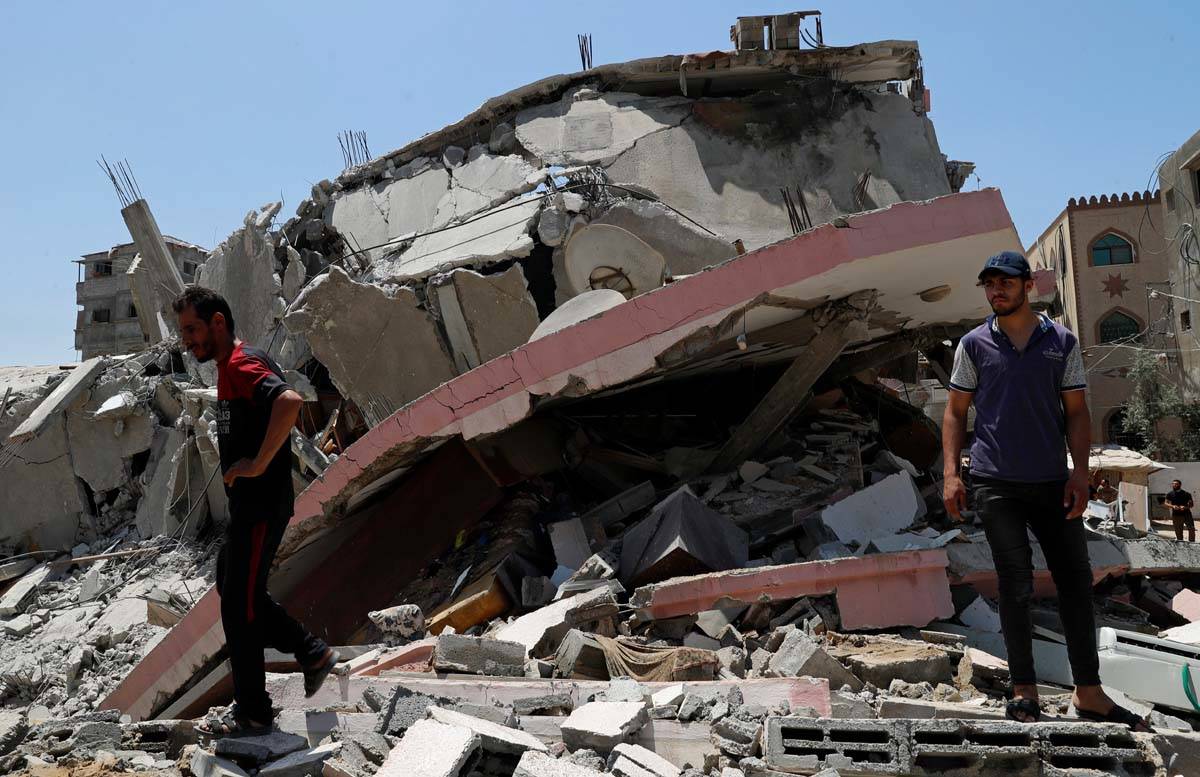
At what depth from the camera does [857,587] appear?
4.43m

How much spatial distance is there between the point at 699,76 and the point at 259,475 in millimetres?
9279

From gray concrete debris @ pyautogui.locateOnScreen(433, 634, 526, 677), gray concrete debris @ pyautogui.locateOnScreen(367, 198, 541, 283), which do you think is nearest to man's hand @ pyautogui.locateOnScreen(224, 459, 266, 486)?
gray concrete debris @ pyautogui.locateOnScreen(433, 634, 526, 677)

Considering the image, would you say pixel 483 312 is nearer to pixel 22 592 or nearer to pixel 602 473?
pixel 602 473

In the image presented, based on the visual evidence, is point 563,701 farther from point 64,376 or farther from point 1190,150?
point 1190,150

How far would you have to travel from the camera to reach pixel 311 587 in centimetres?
654

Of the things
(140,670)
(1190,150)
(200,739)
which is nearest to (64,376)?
(140,670)

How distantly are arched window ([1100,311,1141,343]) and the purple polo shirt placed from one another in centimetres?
3045

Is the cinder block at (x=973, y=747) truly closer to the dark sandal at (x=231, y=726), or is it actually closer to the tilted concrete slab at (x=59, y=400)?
the dark sandal at (x=231, y=726)

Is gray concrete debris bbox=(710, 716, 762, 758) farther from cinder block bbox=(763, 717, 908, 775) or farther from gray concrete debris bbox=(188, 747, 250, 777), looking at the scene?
gray concrete debris bbox=(188, 747, 250, 777)

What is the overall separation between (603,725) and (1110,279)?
1255 inches

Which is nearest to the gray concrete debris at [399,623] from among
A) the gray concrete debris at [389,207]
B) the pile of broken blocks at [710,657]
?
the pile of broken blocks at [710,657]

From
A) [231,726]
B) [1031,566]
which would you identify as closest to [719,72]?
[1031,566]

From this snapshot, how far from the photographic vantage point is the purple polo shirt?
312cm

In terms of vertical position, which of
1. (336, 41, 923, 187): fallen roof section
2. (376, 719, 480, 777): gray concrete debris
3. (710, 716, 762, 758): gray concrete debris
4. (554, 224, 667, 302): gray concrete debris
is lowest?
(710, 716, 762, 758): gray concrete debris
